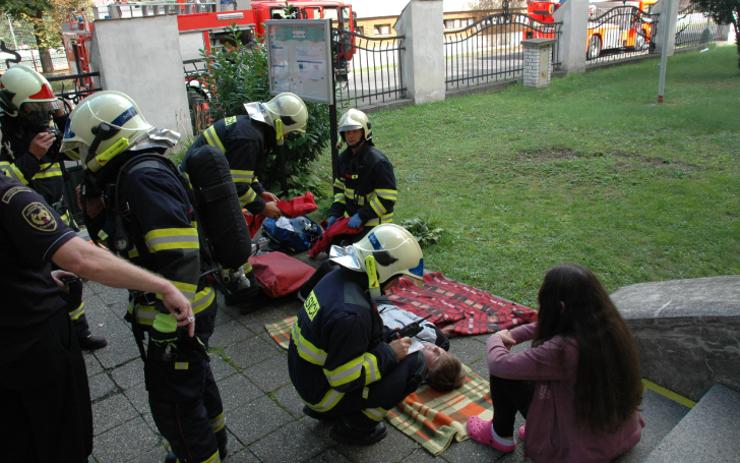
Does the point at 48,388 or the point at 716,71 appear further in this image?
the point at 716,71

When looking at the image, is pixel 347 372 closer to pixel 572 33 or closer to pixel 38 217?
pixel 38 217

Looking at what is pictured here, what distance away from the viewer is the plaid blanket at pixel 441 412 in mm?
3354

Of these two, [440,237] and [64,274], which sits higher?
[64,274]

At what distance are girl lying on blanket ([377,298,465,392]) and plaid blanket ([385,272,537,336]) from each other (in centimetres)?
22

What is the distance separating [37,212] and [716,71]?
1880 centimetres

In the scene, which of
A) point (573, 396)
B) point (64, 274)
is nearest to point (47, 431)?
point (64, 274)

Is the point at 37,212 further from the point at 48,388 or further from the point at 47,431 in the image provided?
the point at 47,431

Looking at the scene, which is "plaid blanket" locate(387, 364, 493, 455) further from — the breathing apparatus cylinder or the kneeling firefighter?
the breathing apparatus cylinder

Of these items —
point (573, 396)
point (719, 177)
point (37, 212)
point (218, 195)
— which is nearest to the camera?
point (37, 212)

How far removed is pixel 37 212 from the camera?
2.16 metres

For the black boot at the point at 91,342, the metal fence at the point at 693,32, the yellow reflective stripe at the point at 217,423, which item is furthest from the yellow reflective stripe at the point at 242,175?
the metal fence at the point at 693,32

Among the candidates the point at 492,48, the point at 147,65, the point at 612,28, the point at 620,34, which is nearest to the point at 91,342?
the point at 147,65

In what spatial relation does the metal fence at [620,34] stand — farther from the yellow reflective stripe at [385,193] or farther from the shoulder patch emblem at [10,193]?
the shoulder patch emblem at [10,193]

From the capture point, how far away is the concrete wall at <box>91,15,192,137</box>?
8.95m
